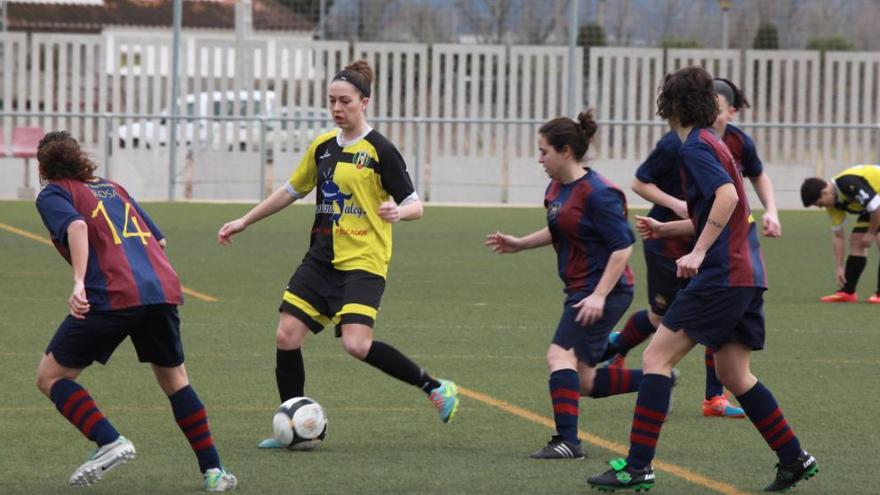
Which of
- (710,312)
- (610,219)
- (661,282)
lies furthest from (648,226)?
(661,282)

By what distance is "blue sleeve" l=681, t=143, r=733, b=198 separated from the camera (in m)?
5.72

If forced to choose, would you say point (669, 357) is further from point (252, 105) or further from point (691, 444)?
point (252, 105)

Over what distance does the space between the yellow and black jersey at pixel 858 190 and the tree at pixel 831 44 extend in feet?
61.1

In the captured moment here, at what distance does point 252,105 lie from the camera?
2819cm

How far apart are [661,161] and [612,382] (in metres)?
1.17

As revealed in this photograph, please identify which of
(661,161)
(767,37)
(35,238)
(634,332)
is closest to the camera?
(661,161)

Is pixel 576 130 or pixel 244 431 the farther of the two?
pixel 244 431

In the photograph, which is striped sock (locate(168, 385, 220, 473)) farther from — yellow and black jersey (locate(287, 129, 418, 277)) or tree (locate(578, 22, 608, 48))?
tree (locate(578, 22, 608, 48))

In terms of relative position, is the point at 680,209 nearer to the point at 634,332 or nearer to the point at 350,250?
the point at 634,332

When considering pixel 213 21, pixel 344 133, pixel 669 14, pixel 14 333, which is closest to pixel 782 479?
pixel 344 133

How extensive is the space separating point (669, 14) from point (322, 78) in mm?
7338

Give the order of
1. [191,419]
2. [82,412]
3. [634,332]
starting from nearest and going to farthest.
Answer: [82,412] < [191,419] < [634,332]

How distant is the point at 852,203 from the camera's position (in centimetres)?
1271

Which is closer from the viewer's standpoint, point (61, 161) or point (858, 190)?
point (61, 161)
